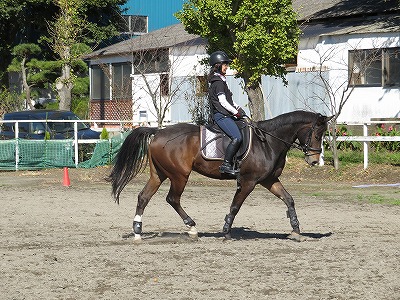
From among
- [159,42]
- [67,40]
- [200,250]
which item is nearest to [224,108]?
A: [200,250]

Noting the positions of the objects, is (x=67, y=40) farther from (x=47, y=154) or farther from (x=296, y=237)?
(x=296, y=237)

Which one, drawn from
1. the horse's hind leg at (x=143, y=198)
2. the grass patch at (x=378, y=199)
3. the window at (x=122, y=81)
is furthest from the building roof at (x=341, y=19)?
the horse's hind leg at (x=143, y=198)

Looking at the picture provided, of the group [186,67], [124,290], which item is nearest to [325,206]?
[124,290]

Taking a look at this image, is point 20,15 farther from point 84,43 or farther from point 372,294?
point 372,294

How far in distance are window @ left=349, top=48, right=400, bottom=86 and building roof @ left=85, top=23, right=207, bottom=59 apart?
8.87 meters

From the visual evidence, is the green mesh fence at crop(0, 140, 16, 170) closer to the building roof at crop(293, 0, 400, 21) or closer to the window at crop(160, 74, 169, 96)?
the window at crop(160, 74, 169, 96)

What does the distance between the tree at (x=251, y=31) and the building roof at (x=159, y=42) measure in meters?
10.0

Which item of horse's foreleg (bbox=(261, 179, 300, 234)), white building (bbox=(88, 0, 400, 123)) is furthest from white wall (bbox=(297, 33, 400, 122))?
horse's foreleg (bbox=(261, 179, 300, 234))

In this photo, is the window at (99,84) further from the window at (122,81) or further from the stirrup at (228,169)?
the stirrup at (228,169)

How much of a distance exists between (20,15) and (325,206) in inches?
1346

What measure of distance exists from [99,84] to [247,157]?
121 ft

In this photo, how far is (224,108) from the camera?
41.8 ft

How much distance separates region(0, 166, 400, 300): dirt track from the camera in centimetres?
907

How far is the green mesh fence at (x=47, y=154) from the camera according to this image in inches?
1064
